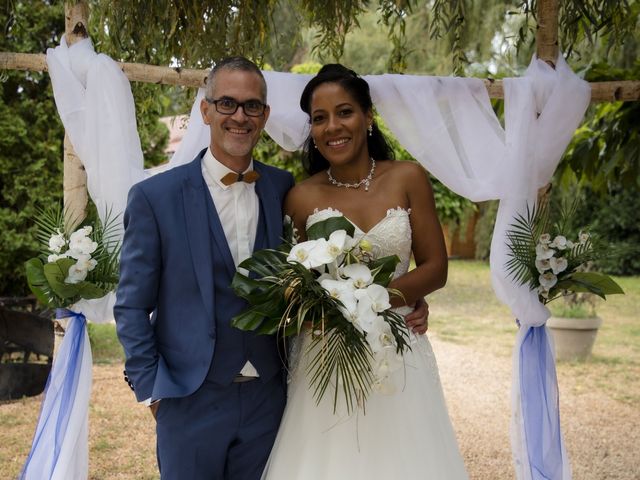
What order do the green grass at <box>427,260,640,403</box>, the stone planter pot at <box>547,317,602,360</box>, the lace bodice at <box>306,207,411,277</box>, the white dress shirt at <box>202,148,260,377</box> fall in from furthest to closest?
1. the stone planter pot at <box>547,317,602,360</box>
2. the green grass at <box>427,260,640,403</box>
3. the lace bodice at <box>306,207,411,277</box>
4. the white dress shirt at <box>202,148,260,377</box>

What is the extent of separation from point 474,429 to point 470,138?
3.43 m

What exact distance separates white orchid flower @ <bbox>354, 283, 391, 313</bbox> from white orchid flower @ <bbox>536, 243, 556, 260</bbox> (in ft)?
4.08

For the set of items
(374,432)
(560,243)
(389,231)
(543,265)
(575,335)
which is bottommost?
(575,335)

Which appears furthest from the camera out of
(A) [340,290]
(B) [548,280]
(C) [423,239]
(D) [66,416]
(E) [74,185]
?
(E) [74,185]

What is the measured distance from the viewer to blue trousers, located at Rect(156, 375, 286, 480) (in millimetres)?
2410

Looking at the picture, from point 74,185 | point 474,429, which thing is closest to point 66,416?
point 74,185

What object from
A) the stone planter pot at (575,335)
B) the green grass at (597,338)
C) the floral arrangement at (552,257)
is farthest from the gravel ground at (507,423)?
the floral arrangement at (552,257)

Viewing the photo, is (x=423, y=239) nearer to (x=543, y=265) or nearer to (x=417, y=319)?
(x=417, y=319)

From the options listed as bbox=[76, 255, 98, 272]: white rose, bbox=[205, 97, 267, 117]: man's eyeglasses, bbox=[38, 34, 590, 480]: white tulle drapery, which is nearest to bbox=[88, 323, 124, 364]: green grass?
bbox=[38, 34, 590, 480]: white tulle drapery

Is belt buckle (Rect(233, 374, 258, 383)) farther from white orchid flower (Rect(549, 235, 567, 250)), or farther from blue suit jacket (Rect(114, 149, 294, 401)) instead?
white orchid flower (Rect(549, 235, 567, 250))

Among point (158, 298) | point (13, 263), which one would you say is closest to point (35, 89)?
point (13, 263)

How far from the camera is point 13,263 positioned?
7688 millimetres

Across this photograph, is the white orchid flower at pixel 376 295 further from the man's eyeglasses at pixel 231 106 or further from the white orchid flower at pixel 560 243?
the white orchid flower at pixel 560 243

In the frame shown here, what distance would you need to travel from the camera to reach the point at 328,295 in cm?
221
